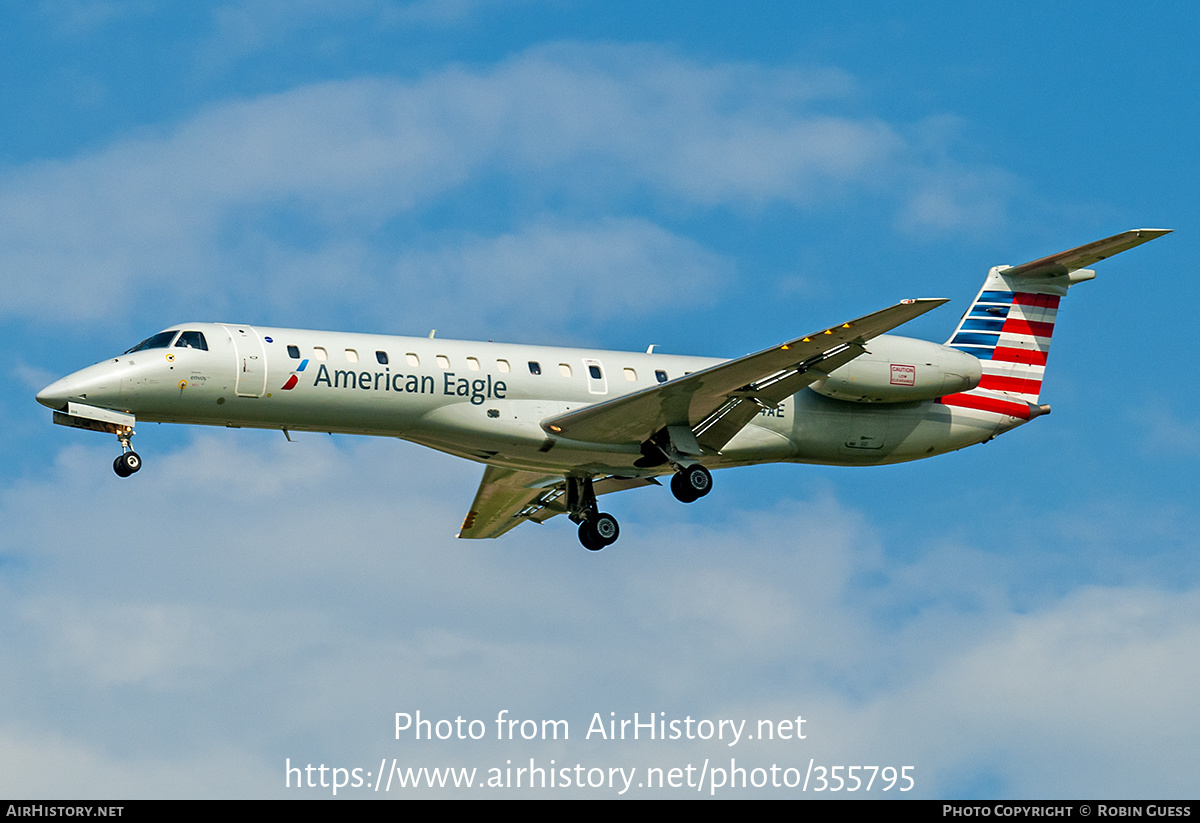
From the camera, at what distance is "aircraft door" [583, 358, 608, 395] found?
29.0 meters

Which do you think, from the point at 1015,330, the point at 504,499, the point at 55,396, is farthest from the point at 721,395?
the point at 55,396

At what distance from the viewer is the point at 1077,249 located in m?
31.3

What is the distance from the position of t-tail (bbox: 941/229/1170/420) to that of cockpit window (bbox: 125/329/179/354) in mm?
14741

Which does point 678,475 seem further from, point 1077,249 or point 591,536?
point 1077,249

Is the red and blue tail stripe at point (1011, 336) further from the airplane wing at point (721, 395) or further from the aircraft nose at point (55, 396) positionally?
the aircraft nose at point (55, 396)

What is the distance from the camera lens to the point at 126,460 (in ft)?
86.6

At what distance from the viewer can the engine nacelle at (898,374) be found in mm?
30094

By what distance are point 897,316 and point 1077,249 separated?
692cm

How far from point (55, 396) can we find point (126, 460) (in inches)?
59.5

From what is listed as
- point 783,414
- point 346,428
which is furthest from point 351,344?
point 783,414

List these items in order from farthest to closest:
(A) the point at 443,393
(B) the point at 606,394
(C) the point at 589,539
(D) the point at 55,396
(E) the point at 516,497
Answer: (E) the point at 516,497 < (C) the point at 589,539 < (B) the point at 606,394 < (A) the point at 443,393 < (D) the point at 55,396

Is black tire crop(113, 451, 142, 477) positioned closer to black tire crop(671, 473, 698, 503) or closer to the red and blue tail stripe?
black tire crop(671, 473, 698, 503)

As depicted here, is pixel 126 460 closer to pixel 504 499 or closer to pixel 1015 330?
pixel 504 499
